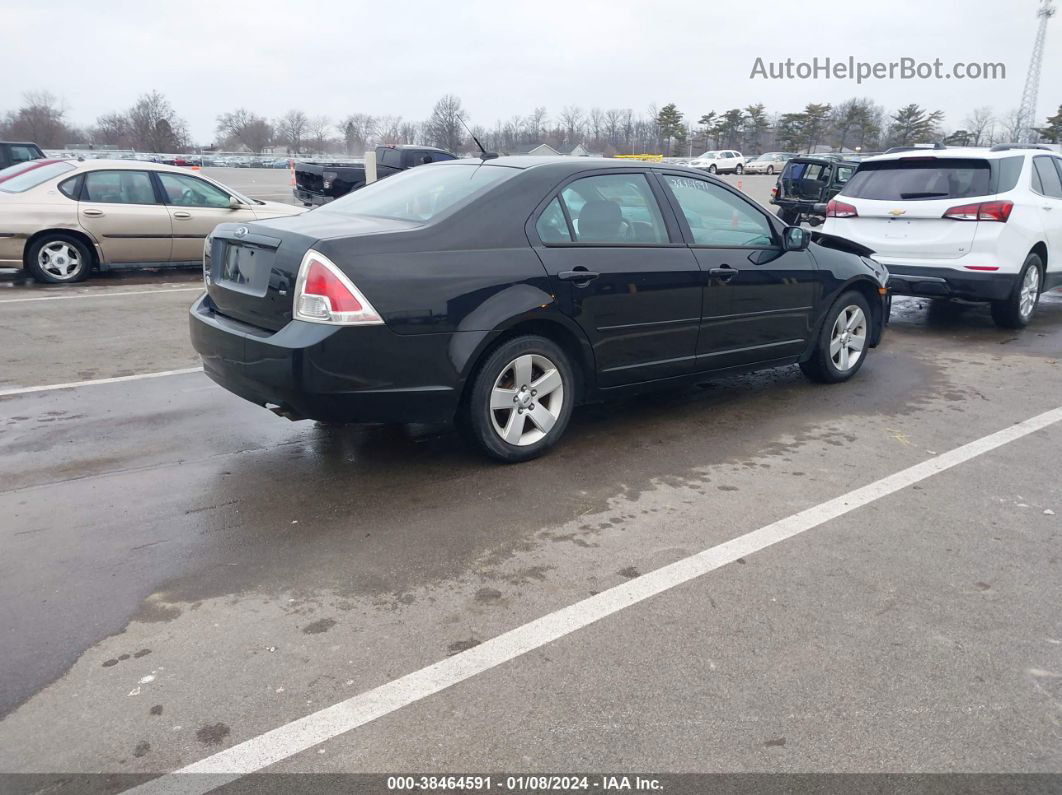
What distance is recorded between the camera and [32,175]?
10.8 metres

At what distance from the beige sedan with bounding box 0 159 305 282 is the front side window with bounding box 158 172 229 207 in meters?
0.01

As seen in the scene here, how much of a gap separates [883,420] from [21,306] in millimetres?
8515

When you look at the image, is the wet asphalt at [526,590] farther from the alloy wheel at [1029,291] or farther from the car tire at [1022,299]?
the alloy wheel at [1029,291]

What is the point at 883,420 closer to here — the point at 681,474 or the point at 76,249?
the point at 681,474

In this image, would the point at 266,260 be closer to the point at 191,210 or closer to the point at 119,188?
the point at 119,188

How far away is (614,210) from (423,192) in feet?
3.64

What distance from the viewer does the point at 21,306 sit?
29.7 ft

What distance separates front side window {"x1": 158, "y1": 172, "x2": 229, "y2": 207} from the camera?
1126cm

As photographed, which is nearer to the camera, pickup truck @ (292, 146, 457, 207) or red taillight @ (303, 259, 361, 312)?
red taillight @ (303, 259, 361, 312)

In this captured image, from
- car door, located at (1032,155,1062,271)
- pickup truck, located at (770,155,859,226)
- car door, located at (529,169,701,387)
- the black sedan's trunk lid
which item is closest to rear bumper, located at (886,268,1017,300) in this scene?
car door, located at (1032,155,1062,271)

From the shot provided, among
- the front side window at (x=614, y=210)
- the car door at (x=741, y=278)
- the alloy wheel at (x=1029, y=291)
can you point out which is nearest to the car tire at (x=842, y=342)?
the car door at (x=741, y=278)

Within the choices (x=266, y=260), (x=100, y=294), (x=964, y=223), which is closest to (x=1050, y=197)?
(x=964, y=223)

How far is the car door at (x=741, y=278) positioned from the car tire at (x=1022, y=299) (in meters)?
3.75

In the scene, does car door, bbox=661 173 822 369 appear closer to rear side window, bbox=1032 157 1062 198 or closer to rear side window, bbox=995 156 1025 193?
rear side window, bbox=995 156 1025 193
